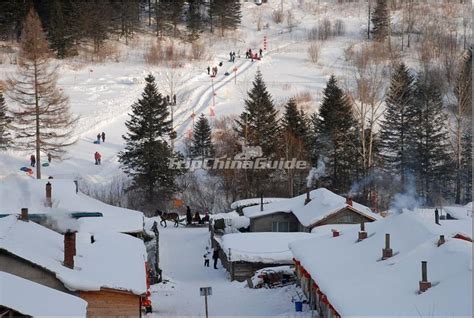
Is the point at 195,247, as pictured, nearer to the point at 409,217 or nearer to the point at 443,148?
the point at 409,217

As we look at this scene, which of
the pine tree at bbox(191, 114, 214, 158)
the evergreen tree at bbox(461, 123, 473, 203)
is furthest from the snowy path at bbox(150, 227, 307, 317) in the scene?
the evergreen tree at bbox(461, 123, 473, 203)

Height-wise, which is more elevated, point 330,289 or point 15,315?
point 15,315

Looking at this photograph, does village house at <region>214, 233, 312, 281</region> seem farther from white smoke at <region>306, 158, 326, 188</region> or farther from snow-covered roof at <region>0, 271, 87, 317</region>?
white smoke at <region>306, 158, 326, 188</region>

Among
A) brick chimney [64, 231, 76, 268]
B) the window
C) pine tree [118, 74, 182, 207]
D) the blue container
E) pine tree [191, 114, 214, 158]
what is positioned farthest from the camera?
pine tree [191, 114, 214, 158]

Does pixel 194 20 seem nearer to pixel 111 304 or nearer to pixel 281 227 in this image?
pixel 281 227

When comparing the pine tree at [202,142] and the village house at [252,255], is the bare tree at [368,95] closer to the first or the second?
the pine tree at [202,142]

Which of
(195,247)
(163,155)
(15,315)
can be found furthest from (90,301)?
(163,155)
